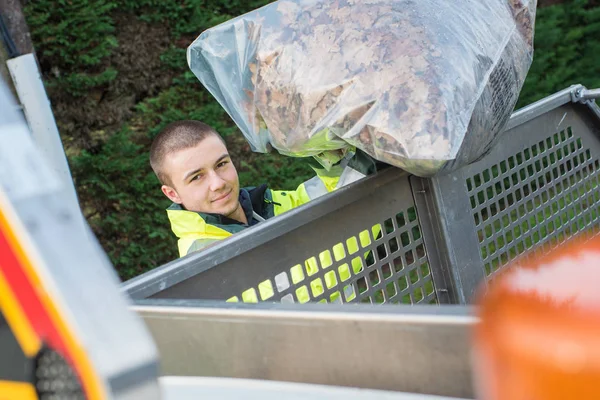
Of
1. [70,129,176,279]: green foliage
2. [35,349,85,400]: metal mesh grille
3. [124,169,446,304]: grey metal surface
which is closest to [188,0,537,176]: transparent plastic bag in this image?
[124,169,446,304]: grey metal surface

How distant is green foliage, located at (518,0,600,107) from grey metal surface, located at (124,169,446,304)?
4030mm

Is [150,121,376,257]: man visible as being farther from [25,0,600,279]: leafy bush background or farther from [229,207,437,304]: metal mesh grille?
[25,0,600,279]: leafy bush background

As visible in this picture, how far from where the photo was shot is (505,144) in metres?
1.80

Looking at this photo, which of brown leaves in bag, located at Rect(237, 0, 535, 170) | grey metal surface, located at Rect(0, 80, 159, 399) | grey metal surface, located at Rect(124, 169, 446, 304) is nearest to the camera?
grey metal surface, located at Rect(0, 80, 159, 399)

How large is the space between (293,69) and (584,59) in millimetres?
5005

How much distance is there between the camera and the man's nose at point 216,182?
2070 millimetres

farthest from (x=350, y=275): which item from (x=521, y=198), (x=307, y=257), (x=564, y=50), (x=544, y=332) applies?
(x=564, y=50)

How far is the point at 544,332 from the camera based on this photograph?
1.34 ft

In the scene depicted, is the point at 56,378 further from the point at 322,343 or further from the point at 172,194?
the point at 172,194

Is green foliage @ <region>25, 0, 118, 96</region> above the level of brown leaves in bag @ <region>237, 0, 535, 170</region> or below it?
above

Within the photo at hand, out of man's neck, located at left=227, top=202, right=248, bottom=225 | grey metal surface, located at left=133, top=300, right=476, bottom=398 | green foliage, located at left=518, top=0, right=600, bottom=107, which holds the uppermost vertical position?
grey metal surface, located at left=133, top=300, right=476, bottom=398

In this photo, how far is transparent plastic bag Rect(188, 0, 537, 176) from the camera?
126 cm

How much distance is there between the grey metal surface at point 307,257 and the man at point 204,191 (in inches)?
16.6

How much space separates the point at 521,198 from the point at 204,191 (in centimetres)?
88
